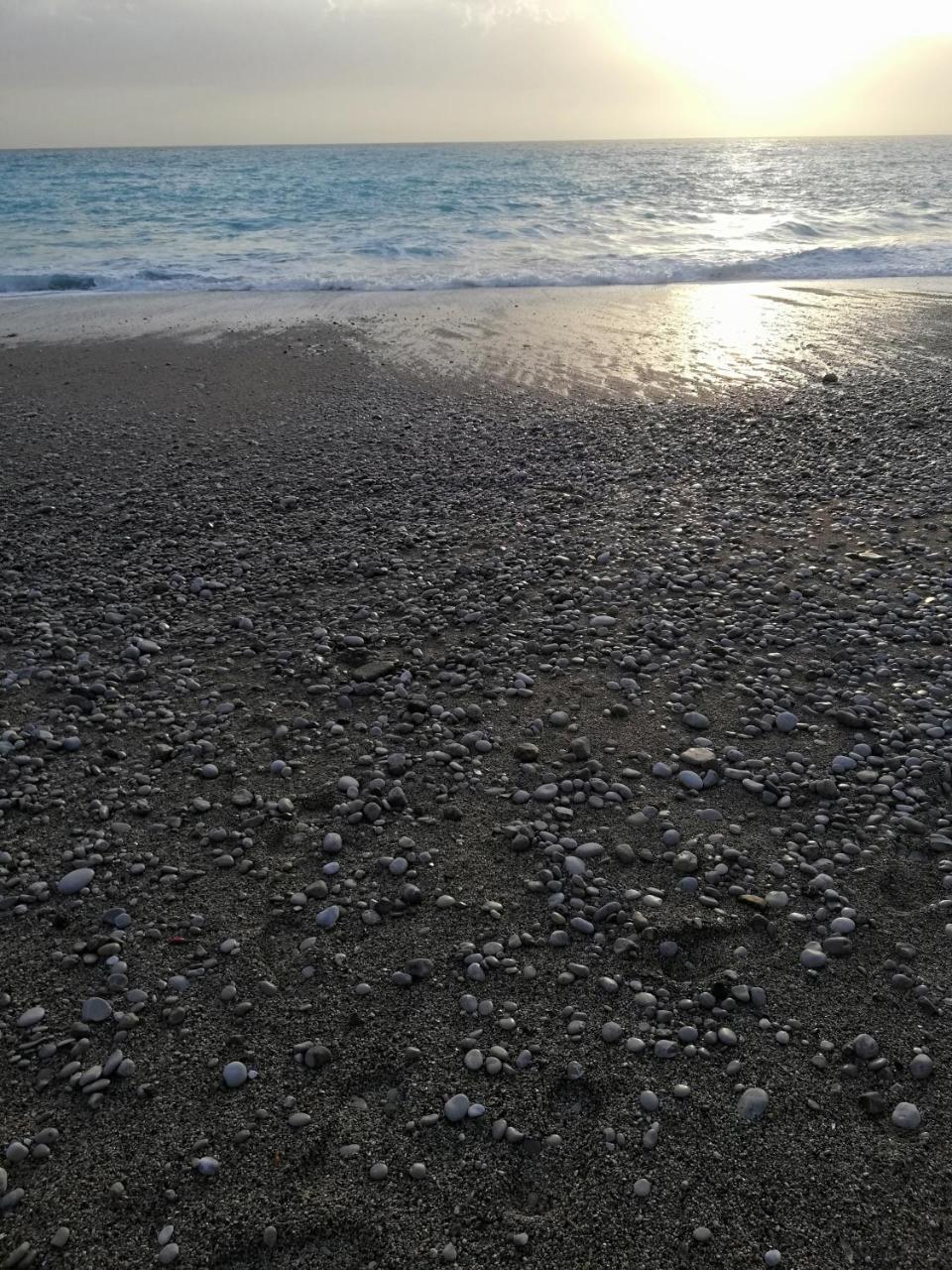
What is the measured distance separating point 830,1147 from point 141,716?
3.42 m

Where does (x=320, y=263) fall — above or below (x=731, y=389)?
above

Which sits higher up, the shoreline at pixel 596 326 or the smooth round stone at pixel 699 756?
the shoreline at pixel 596 326

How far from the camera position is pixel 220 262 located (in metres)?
19.5

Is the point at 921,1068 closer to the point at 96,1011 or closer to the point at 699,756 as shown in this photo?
the point at 699,756

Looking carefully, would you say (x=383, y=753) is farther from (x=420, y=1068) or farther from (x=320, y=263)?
(x=320, y=263)

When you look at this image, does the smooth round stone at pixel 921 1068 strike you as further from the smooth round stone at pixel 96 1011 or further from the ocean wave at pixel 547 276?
the ocean wave at pixel 547 276

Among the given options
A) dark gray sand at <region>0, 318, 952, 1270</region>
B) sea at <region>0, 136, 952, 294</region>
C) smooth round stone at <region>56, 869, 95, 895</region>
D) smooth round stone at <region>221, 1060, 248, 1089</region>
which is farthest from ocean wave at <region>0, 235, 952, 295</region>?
smooth round stone at <region>221, 1060, 248, 1089</region>

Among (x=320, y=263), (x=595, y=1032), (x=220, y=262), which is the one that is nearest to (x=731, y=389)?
(x=595, y=1032)

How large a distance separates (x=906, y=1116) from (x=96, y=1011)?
2470mm

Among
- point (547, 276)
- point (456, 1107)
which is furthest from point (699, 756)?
point (547, 276)

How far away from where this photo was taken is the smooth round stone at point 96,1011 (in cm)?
284

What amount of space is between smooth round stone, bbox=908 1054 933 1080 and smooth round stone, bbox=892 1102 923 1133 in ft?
0.38

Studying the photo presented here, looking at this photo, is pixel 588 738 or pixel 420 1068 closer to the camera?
pixel 420 1068

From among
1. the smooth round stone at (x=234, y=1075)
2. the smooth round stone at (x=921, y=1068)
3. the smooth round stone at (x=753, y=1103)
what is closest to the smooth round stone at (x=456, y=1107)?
the smooth round stone at (x=234, y=1075)
